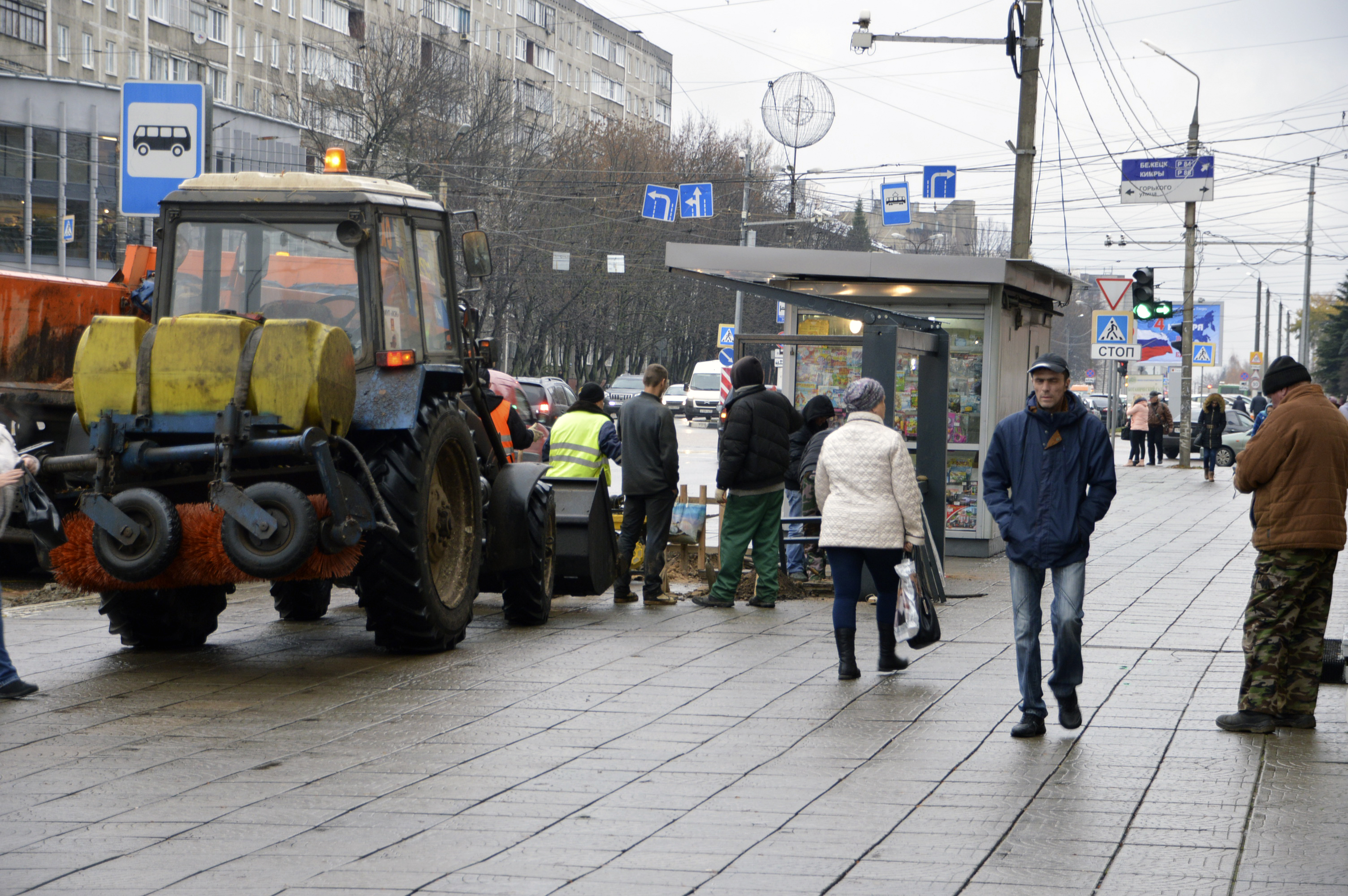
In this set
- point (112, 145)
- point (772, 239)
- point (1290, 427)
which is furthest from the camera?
point (772, 239)

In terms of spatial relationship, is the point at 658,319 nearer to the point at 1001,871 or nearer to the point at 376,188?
the point at 376,188

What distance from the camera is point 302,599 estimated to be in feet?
34.7

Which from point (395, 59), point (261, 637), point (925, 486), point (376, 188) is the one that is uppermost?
point (395, 59)

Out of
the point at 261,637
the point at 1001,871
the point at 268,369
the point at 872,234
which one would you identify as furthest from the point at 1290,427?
the point at 872,234

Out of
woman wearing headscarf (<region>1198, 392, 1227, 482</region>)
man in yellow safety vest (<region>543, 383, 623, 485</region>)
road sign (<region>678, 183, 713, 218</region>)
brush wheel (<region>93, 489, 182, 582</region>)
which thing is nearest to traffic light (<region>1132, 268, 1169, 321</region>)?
woman wearing headscarf (<region>1198, 392, 1227, 482</region>)

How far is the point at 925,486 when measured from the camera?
41.3ft

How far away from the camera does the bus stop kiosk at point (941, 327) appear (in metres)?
14.1

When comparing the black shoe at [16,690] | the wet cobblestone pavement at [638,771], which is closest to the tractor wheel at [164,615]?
the wet cobblestone pavement at [638,771]

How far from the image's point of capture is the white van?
53219 mm

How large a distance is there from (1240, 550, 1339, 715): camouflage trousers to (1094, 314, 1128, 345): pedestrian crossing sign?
20.3 metres

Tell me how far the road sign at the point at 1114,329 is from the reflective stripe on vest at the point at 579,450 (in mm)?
17221

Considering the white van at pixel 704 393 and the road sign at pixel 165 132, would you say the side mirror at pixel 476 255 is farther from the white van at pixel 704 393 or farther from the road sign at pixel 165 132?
the white van at pixel 704 393

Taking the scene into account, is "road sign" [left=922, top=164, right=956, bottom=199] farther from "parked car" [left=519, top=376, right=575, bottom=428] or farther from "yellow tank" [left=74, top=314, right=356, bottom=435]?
"yellow tank" [left=74, top=314, right=356, bottom=435]

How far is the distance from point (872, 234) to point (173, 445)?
98.6 meters
